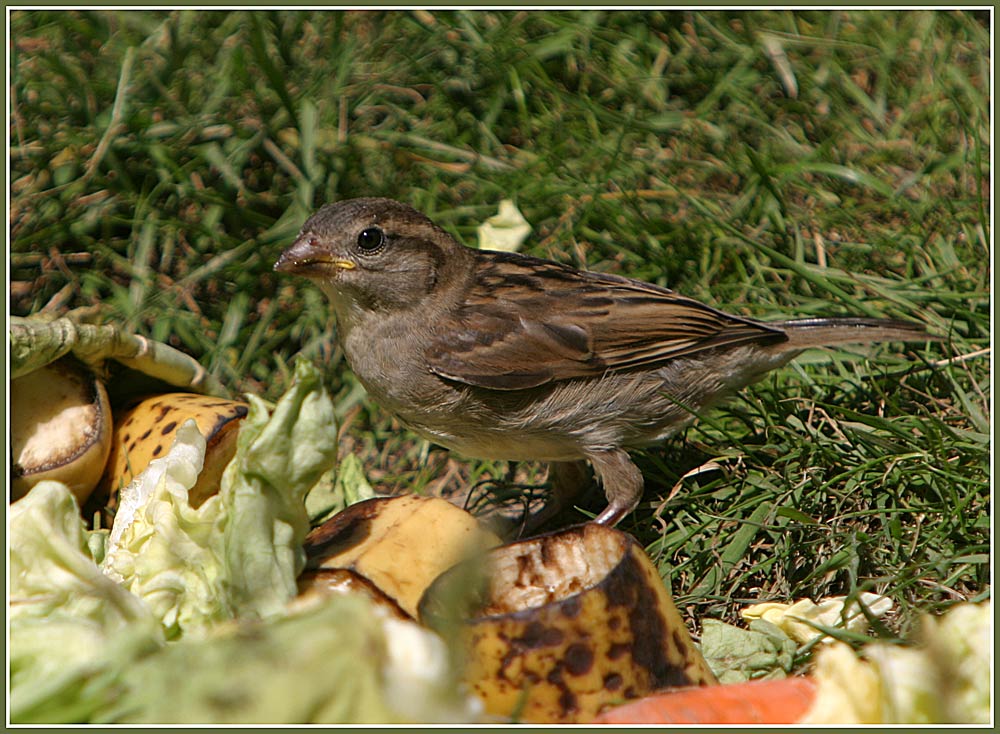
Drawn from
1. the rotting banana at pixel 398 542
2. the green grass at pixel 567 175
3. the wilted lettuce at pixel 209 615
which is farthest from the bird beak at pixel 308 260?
the green grass at pixel 567 175

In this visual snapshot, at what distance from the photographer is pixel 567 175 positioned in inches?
217

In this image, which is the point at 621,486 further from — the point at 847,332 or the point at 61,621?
the point at 61,621

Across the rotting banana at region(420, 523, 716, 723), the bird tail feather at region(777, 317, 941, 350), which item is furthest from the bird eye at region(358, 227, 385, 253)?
the rotting banana at region(420, 523, 716, 723)

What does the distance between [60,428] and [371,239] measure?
4.24ft

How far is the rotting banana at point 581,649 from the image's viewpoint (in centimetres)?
248

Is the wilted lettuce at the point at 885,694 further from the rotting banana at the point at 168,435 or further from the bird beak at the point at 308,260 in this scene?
the bird beak at the point at 308,260

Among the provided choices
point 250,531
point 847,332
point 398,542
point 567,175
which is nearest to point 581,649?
point 398,542

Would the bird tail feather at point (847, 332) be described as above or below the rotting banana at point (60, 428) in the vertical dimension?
above

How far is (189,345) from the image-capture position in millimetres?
5113

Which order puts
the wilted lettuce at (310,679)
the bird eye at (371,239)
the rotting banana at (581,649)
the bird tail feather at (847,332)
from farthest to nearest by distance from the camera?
the bird tail feather at (847,332) < the bird eye at (371,239) < the rotting banana at (581,649) < the wilted lettuce at (310,679)

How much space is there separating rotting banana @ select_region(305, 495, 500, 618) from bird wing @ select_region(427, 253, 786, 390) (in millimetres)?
767

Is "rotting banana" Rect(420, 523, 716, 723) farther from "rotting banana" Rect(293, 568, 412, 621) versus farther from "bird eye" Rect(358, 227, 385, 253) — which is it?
"bird eye" Rect(358, 227, 385, 253)

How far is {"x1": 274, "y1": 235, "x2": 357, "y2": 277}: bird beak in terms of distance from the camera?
3949 mm

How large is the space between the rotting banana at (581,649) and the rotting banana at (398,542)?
1.42 ft
